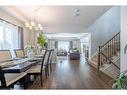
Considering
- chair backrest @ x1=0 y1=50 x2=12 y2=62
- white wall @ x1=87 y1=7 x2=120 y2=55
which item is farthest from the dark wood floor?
white wall @ x1=87 y1=7 x2=120 y2=55

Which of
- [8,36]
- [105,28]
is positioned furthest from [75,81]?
[105,28]

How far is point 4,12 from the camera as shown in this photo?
593cm

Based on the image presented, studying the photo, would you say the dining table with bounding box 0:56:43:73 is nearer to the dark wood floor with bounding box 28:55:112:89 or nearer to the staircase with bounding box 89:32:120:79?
the dark wood floor with bounding box 28:55:112:89

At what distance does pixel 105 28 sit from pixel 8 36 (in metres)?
5.86

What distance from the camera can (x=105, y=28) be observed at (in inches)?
410

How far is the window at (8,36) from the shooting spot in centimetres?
623

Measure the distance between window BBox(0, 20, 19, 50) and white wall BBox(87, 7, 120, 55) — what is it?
14.8 feet

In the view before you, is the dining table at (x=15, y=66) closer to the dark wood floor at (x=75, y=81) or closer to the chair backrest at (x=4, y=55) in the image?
the dark wood floor at (x=75, y=81)

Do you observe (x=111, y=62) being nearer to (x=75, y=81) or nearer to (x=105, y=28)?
(x=75, y=81)

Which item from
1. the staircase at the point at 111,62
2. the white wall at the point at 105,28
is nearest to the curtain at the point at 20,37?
the staircase at the point at 111,62

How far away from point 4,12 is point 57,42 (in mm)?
18438

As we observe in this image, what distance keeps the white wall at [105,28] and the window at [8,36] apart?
4501 mm

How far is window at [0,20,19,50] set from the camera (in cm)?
623
